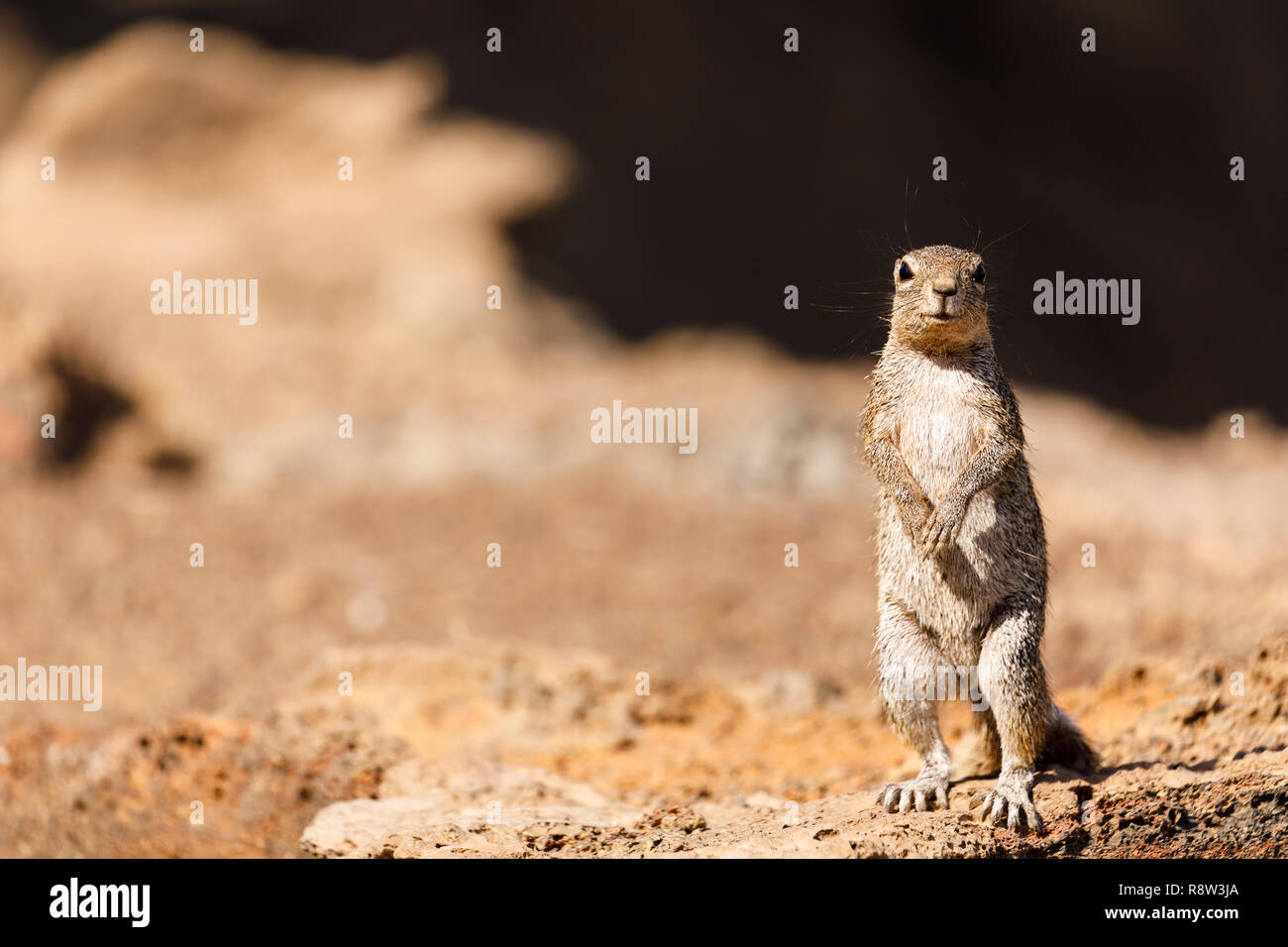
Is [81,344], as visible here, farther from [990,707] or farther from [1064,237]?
[1064,237]

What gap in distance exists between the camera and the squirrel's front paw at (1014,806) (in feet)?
17.0

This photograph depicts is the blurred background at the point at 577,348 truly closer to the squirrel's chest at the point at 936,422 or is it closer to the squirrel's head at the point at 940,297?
the squirrel's chest at the point at 936,422

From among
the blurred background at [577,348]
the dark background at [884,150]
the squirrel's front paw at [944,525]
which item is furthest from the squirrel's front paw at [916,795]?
the dark background at [884,150]

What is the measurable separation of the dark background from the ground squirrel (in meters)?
15.6

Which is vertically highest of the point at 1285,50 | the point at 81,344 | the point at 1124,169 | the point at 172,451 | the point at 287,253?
the point at 1285,50

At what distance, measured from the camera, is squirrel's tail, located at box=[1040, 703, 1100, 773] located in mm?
6062

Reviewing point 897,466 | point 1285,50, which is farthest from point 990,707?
point 1285,50

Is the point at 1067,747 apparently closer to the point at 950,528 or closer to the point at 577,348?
the point at 950,528

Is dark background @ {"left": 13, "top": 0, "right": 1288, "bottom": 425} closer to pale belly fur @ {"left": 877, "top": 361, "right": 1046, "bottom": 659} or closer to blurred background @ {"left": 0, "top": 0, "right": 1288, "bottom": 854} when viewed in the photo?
blurred background @ {"left": 0, "top": 0, "right": 1288, "bottom": 854}

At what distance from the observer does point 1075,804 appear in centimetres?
536

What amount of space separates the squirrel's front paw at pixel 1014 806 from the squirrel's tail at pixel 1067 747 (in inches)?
26.9

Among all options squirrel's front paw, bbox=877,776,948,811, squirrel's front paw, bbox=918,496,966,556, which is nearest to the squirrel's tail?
squirrel's front paw, bbox=877,776,948,811

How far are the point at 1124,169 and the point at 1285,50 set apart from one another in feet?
16.0

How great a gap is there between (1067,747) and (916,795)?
1.14 metres
